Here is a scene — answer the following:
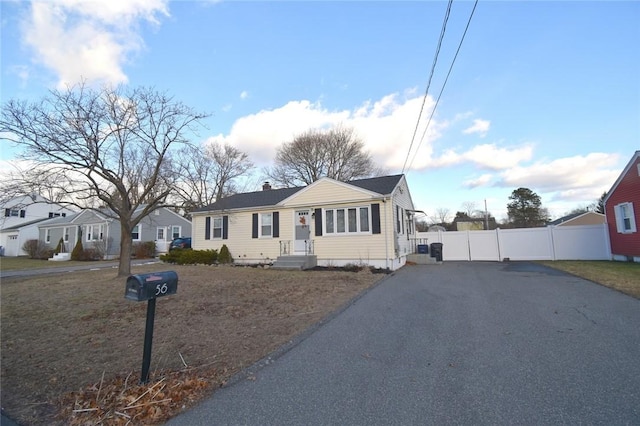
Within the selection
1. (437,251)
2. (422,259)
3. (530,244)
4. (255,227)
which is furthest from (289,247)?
(530,244)

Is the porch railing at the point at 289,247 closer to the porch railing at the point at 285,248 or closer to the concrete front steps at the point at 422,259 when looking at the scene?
the porch railing at the point at 285,248

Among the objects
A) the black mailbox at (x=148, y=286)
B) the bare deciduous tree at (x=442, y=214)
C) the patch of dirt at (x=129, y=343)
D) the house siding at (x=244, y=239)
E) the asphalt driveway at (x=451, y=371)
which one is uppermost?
the bare deciduous tree at (x=442, y=214)

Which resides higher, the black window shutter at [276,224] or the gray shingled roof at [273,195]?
the gray shingled roof at [273,195]

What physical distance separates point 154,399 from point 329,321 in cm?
328

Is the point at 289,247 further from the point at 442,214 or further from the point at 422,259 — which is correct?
the point at 442,214

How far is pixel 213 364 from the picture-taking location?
3.85 m

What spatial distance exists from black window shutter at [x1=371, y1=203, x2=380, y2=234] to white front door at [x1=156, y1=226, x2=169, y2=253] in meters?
21.8

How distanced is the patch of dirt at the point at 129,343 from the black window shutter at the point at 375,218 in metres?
4.50

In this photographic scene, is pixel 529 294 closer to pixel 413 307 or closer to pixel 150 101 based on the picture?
pixel 413 307

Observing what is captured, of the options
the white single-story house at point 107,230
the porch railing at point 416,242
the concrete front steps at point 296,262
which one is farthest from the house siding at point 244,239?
the white single-story house at point 107,230

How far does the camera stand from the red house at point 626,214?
538 inches

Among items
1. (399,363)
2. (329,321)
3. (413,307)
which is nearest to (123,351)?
(329,321)

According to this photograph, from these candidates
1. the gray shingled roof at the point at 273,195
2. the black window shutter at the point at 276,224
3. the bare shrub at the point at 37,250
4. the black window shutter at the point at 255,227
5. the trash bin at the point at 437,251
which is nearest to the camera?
the gray shingled roof at the point at 273,195

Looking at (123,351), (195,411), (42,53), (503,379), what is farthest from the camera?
(42,53)
